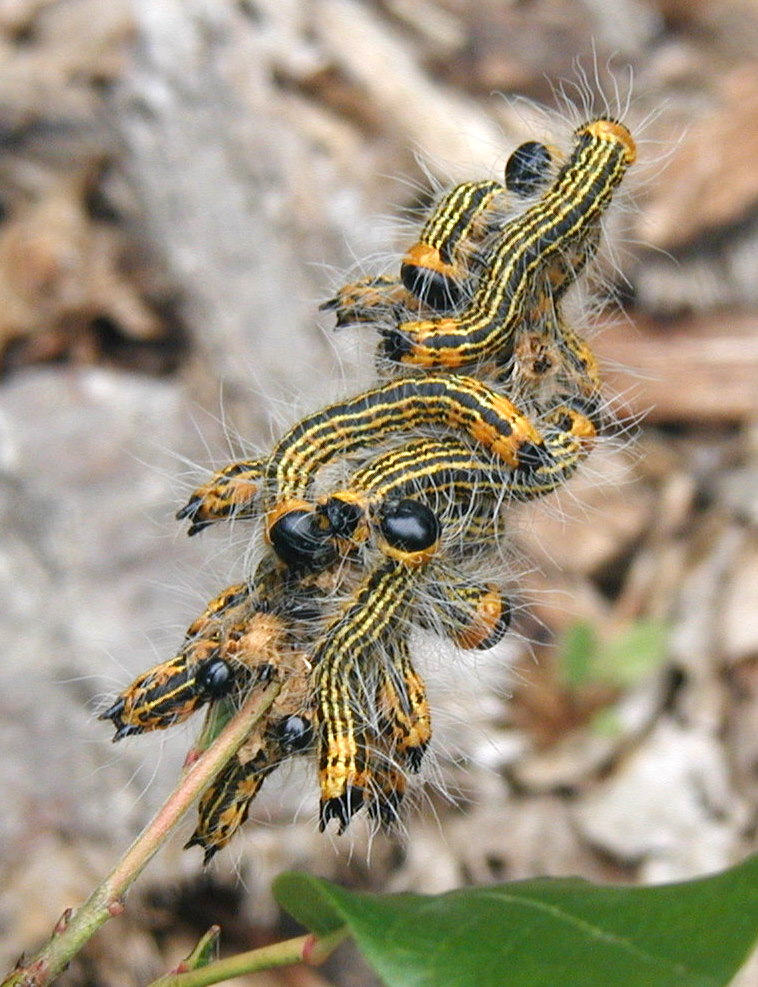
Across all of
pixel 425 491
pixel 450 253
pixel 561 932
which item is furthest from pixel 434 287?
pixel 561 932

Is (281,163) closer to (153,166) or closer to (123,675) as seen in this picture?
(153,166)

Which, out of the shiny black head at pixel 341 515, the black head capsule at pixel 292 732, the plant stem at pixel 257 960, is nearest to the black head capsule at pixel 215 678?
the black head capsule at pixel 292 732

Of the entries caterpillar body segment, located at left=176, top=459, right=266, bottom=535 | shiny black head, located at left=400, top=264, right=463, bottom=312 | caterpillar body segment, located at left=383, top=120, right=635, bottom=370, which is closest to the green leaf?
caterpillar body segment, located at left=176, top=459, right=266, bottom=535

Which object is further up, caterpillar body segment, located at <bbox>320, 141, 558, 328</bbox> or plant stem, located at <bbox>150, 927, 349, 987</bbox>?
caterpillar body segment, located at <bbox>320, 141, 558, 328</bbox>

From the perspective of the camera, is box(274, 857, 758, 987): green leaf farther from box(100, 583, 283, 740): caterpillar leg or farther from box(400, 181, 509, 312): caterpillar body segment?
box(400, 181, 509, 312): caterpillar body segment

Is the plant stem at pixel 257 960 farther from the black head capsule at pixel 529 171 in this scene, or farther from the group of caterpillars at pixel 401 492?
the black head capsule at pixel 529 171

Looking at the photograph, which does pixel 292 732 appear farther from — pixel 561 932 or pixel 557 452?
pixel 557 452

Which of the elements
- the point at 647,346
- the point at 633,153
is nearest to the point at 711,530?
the point at 647,346
